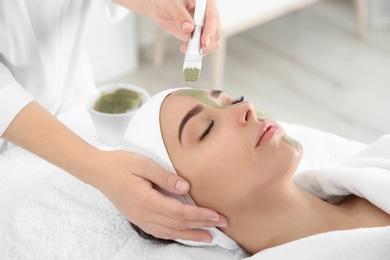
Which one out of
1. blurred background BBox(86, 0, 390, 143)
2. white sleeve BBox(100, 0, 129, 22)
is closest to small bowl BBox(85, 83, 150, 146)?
white sleeve BBox(100, 0, 129, 22)

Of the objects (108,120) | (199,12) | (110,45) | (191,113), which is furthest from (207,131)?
(110,45)

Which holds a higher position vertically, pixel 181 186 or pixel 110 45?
pixel 181 186

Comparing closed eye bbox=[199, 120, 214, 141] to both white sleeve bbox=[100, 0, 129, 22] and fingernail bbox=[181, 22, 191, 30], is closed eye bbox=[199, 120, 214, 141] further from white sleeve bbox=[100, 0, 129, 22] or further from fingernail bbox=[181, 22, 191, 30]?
white sleeve bbox=[100, 0, 129, 22]

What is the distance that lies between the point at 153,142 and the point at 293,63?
6.92 ft

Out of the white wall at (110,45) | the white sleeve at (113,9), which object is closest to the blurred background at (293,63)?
the white wall at (110,45)

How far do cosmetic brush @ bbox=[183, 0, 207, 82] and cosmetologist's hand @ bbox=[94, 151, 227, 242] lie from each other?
192 mm

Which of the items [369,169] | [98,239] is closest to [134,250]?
[98,239]

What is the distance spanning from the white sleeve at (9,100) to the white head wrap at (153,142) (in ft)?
0.76

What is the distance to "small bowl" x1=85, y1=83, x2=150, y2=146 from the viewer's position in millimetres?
1414

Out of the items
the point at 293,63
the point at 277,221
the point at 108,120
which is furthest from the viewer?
the point at 293,63

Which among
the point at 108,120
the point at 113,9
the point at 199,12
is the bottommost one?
the point at 108,120

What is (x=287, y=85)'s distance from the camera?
9.59 ft

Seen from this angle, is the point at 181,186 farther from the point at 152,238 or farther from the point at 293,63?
the point at 293,63

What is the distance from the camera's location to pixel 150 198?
1.02 m
